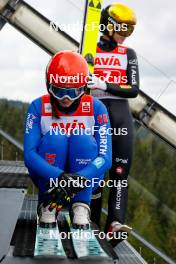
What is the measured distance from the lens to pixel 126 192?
4.37m

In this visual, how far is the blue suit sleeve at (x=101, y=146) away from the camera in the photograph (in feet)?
10.8

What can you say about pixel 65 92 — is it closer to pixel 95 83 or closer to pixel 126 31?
pixel 95 83

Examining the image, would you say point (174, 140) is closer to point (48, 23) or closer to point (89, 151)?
point (48, 23)

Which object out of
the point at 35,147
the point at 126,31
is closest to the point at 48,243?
the point at 35,147

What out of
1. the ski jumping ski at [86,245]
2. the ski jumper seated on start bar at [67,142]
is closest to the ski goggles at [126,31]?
the ski jumper seated on start bar at [67,142]

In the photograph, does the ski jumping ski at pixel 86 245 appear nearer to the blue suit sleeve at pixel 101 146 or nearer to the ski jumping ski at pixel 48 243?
the ski jumping ski at pixel 48 243

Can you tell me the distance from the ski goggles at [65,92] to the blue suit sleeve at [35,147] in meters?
0.17

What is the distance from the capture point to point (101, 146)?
11.4 feet

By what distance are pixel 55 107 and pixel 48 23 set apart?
3053 mm

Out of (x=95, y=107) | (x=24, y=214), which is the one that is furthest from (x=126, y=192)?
(x=95, y=107)

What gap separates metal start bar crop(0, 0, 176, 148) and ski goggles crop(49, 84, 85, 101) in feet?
9.39

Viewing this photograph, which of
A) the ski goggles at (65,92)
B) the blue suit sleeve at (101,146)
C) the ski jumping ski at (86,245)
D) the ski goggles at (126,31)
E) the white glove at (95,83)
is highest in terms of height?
the ski goggles at (126,31)

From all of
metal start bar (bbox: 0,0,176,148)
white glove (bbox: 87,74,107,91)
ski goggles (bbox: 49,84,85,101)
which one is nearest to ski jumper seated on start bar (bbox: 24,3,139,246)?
ski goggles (bbox: 49,84,85,101)

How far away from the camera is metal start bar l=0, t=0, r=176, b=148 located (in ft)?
20.4
